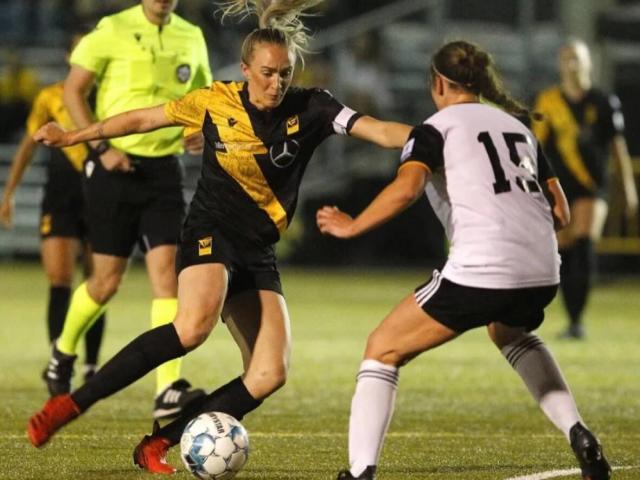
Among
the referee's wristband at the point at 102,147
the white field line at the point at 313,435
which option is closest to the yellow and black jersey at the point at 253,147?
the white field line at the point at 313,435

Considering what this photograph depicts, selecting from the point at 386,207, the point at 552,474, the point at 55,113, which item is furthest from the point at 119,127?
the point at 55,113

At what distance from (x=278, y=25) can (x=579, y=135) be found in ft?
20.9

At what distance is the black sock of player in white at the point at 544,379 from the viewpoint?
5.76m

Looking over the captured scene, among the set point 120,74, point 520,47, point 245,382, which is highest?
point 120,74

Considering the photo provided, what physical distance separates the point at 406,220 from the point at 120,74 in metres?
12.3

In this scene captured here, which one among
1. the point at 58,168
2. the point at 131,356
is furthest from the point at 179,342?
the point at 58,168

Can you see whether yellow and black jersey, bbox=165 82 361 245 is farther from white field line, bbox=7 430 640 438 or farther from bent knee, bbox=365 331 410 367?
white field line, bbox=7 430 640 438

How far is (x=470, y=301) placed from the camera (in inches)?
216

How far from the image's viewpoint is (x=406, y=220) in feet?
66.4

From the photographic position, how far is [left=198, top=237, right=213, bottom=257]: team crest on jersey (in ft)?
20.7

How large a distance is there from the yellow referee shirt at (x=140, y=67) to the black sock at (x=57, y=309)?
1.76 m

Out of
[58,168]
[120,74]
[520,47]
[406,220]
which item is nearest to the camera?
[120,74]

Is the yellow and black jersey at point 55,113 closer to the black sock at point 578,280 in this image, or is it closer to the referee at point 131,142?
the referee at point 131,142

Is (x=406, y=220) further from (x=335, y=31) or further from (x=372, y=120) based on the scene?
(x=372, y=120)
